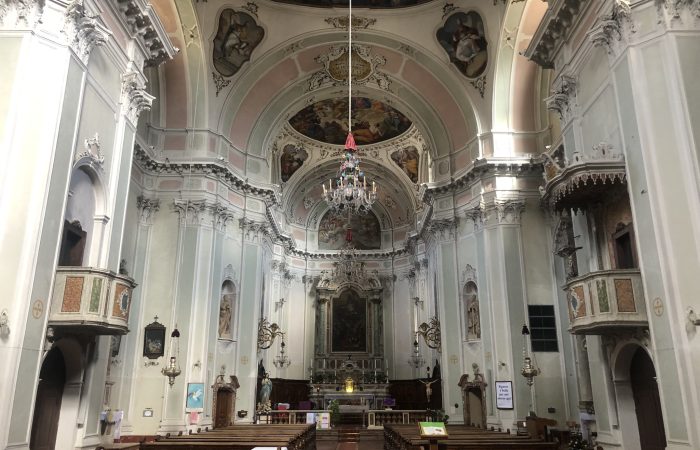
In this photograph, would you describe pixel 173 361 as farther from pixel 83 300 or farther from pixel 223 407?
pixel 83 300

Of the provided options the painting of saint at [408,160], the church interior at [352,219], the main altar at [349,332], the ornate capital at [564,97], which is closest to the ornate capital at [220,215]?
Answer: the church interior at [352,219]

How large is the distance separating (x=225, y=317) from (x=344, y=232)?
14.6 m

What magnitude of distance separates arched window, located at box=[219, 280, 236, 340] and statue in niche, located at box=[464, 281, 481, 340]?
8.23 metres

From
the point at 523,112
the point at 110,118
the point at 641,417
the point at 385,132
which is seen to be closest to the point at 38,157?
the point at 110,118

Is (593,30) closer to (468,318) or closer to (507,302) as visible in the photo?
(507,302)

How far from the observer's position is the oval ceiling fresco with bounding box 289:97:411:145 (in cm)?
2653

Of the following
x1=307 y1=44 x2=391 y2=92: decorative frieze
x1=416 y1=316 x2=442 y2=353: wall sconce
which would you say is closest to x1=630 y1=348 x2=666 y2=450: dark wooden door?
x1=416 y1=316 x2=442 y2=353: wall sconce

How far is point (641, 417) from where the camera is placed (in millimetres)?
9570

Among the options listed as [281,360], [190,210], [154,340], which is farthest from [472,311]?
[281,360]

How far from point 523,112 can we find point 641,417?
1195 cm

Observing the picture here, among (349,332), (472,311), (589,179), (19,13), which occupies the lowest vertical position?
(472,311)

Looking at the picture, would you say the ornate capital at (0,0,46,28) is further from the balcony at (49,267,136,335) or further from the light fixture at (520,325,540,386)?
the light fixture at (520,325,540,386)

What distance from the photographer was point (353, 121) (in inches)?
1095

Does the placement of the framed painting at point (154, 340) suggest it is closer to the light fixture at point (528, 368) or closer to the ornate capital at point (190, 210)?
the ornate capital at point (190, 210)
